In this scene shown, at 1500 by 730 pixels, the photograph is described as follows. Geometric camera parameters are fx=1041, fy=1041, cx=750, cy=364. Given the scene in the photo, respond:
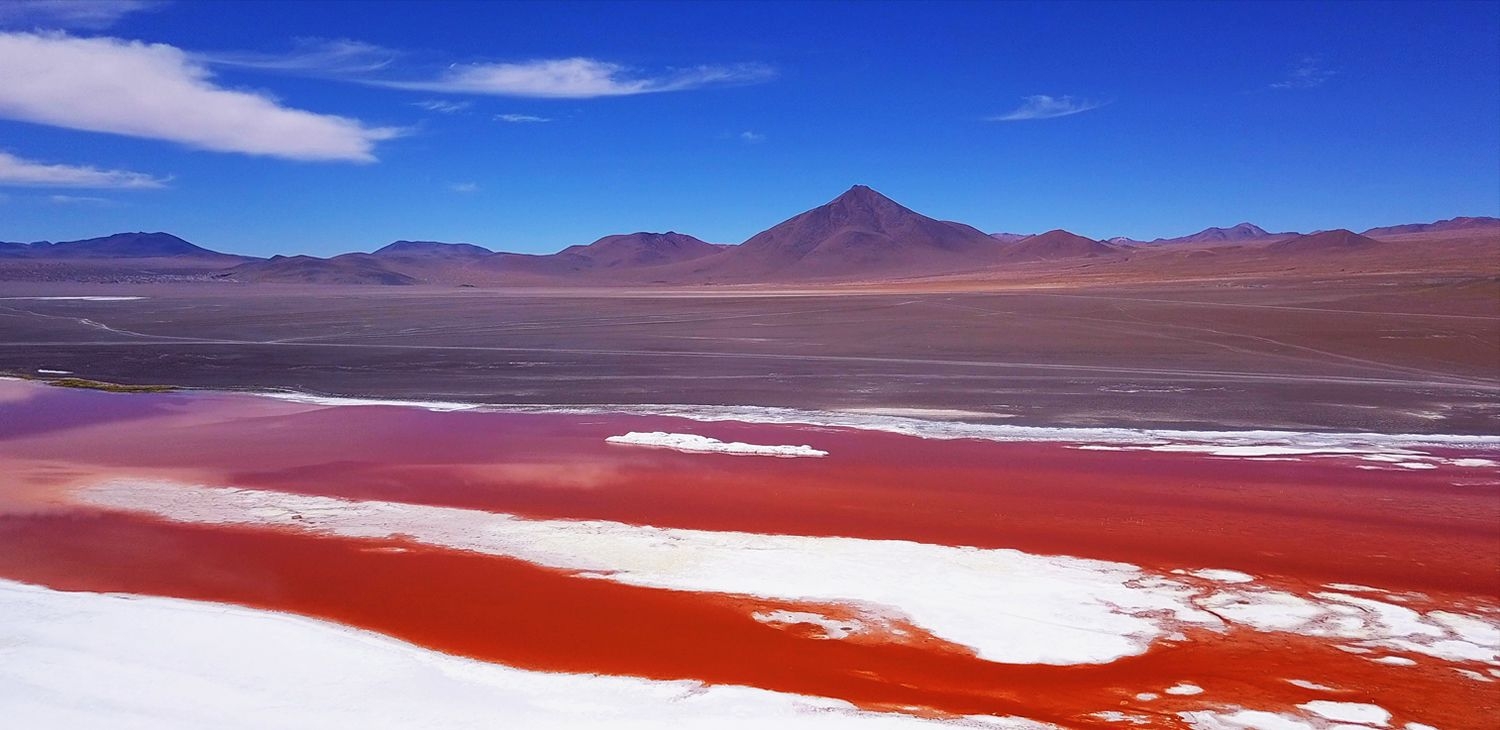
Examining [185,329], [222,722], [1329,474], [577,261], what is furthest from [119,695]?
[577,261]

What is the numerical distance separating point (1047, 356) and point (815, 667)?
1799cm

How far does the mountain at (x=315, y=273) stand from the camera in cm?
13694

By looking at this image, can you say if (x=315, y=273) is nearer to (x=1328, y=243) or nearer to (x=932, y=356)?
(x=1328, y=243)

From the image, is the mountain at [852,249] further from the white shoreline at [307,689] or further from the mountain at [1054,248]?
the white shoreline at [307,689]

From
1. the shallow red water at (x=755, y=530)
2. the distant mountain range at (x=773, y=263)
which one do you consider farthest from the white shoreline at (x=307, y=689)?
the distant mountain range at (x=773, y=263)

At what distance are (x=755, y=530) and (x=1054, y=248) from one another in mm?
152458

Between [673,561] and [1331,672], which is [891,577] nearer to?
[673,561]

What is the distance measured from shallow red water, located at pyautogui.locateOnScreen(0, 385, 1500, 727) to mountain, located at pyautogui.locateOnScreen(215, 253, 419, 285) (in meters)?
130

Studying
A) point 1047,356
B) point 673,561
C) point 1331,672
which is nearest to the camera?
point 1331,672

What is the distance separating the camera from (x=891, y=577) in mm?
7641

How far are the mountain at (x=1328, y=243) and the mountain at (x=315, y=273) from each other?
106221 millimetres

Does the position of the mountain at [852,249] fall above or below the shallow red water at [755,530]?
above

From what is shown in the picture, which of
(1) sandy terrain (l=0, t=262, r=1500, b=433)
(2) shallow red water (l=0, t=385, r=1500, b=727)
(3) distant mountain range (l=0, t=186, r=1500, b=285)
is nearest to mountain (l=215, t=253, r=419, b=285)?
(3) distant mountain range (l=0, t=186, r=1500, b=285)

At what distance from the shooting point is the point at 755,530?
898 centimetres
